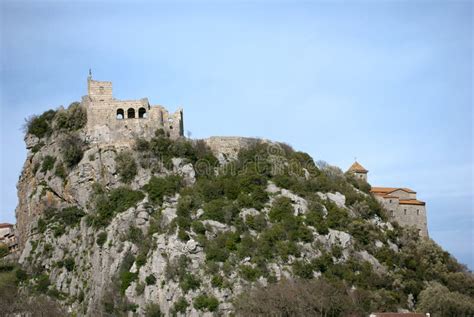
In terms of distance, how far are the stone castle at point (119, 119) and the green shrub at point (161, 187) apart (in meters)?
6.59

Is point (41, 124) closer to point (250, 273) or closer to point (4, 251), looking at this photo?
point (4, 251)

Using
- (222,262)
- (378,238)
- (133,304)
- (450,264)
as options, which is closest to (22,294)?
(133,304)

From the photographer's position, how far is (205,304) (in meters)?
82.4

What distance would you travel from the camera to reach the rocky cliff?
3361 inches

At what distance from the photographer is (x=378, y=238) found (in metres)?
95.4

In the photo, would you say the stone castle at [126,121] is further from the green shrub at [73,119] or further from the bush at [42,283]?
the bush at [42,283]

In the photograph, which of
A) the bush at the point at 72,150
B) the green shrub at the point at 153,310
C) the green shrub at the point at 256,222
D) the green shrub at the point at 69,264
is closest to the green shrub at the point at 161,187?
the green shrub at the point at 256,222

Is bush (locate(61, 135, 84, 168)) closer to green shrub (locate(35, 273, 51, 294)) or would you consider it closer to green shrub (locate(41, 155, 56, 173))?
green shrub (locate(41, 155, 56, 173))

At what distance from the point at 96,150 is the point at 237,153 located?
16.2 m

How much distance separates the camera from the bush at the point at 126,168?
95.9 m

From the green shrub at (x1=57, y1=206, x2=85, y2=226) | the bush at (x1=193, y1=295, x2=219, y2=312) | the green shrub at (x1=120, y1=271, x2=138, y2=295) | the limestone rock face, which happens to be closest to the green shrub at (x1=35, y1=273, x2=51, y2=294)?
the limestone rock face

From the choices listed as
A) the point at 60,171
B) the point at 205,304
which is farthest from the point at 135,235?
the point at 60,171

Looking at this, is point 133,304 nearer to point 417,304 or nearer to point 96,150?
point 96,150

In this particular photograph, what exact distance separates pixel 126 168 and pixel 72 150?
23.2ft
